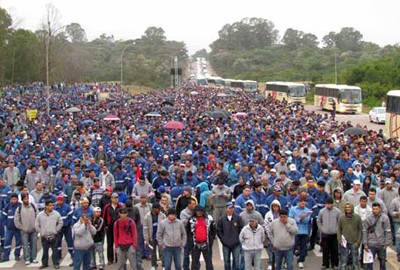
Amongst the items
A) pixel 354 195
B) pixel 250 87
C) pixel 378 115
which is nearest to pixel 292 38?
pixel 250 87

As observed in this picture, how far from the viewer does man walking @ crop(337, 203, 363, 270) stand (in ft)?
34.1

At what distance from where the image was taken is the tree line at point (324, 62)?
68.4 m

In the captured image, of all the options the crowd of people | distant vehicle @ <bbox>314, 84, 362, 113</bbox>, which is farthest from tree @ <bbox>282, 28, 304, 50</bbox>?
the crowd of people

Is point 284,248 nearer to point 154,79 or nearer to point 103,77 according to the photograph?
point 154,79

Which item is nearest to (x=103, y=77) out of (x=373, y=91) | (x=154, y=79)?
(x=154, y=79)

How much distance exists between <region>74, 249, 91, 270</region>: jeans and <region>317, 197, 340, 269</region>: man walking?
13.4ft

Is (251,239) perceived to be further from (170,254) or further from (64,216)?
(64,216)

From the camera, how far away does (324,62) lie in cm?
12731

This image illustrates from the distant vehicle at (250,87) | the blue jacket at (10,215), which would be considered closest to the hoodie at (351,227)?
the blue jacket at (10,215)

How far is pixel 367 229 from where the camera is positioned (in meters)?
10.5

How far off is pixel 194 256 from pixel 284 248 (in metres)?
1.50

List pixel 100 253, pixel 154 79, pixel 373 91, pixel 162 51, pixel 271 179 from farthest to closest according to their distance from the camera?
pixel 162 51, pixel 154 79, pixel 373 91, pixel 271 179, pixel 100 253

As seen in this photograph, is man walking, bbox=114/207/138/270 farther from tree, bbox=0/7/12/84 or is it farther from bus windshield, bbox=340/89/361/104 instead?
tree, bbox=0/7/12/84

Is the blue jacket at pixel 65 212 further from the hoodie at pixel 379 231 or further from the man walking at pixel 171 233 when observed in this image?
the hoodie at pixel 379 231
